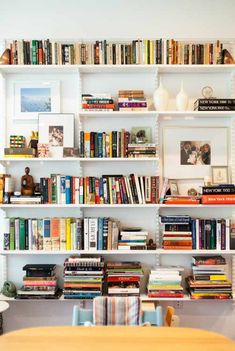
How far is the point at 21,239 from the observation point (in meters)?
3.28

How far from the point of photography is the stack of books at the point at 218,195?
125 inches

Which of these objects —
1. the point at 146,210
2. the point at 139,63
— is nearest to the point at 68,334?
the point at 146,210

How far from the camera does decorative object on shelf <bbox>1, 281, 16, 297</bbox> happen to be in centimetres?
326

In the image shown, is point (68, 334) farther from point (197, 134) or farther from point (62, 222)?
point (197, 134)

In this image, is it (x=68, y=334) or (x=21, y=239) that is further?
(x=21, y=239)

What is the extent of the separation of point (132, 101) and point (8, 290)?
5.89 feet

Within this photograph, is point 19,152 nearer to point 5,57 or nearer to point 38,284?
point 5,57

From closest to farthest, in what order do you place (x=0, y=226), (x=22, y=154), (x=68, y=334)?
1. (x=68, y=334)
2. (x=22, y=154)
3. (x=0, y=226)

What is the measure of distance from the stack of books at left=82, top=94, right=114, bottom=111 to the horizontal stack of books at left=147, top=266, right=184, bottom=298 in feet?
4.43


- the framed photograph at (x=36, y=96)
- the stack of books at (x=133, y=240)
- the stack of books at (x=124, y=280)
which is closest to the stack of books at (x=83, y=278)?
the stack of books at (x=124, y=280)

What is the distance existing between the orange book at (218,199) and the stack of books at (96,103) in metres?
1.03

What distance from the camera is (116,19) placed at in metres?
3.45

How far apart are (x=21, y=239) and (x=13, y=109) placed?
108cm

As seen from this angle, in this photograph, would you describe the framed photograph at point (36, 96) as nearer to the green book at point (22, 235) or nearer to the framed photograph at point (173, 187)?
the green book at point (22, 235)
